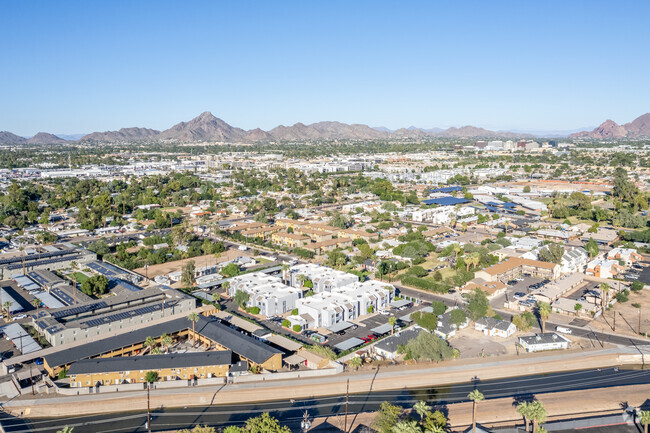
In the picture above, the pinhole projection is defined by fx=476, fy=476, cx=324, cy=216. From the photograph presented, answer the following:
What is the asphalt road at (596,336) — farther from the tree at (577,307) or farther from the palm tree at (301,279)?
the palm tree at (301,279)

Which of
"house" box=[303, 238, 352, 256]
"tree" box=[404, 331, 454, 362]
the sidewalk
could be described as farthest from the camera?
"house" box=[303, 238, 352, 256]

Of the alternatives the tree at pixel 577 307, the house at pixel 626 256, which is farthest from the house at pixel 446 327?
the house at pixel 626 256

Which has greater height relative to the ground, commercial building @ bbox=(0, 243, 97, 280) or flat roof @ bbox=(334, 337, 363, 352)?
commercial building @ bbox=(0, 243, 97, 280)

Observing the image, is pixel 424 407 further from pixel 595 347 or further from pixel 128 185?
pixel 128 185

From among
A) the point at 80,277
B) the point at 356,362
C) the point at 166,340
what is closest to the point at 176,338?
the point at 166,340

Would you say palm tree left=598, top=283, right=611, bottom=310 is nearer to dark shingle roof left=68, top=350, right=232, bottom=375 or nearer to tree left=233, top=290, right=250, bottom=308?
tree left=233, top=290, right=250, bottom=308

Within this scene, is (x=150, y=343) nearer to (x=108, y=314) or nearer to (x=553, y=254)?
(x=108, y=314)

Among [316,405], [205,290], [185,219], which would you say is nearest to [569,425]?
[316,405]

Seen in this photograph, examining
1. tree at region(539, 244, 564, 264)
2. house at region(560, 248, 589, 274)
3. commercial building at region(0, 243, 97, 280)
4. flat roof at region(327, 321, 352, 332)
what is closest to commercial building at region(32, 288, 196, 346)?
flat roof at region(327, 321, 352, 332)
